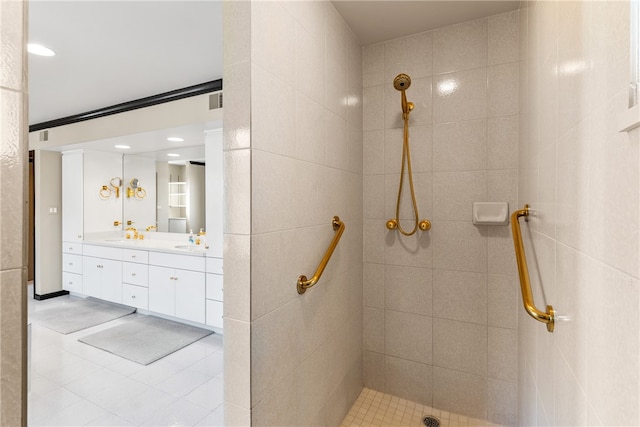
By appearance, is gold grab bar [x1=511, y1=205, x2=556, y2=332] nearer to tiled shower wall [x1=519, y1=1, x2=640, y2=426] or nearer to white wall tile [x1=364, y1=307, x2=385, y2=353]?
tiled shower wall [x1=519, y1=1, x2=640, y2=426]

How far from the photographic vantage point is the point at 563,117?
2.97 ft

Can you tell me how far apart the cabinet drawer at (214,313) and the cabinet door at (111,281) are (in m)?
1.55

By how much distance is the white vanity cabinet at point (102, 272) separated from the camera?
396 cm

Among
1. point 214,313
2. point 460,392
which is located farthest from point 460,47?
point 214,313

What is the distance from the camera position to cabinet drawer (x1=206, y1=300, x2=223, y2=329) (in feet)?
10.3

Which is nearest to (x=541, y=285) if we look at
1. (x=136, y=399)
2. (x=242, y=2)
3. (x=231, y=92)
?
(x=231, y=92)

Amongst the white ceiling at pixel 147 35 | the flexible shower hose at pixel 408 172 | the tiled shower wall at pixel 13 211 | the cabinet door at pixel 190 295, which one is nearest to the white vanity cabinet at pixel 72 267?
the cabinet door at pixel 190 295

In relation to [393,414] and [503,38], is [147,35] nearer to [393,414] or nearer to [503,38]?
[503,38]

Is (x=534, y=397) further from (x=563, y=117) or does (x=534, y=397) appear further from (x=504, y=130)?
(x=504, y=130)

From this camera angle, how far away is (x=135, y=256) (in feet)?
12.4

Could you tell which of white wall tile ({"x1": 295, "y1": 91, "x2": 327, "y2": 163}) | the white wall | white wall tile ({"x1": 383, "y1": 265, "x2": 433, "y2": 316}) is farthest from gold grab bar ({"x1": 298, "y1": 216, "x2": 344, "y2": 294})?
the white wall

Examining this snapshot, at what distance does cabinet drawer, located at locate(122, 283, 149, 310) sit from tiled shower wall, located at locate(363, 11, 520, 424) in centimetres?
286

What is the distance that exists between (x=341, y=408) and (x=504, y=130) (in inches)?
71.2

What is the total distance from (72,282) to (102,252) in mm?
895
